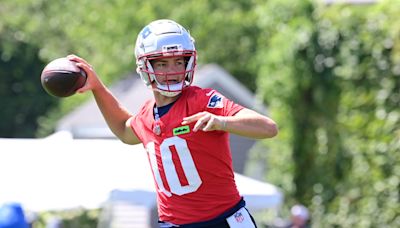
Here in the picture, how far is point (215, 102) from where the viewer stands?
226 inches

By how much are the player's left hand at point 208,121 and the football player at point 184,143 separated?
0.63ft

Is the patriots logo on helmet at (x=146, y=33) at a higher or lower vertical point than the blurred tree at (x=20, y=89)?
higher

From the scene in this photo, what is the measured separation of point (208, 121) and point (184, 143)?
397mm

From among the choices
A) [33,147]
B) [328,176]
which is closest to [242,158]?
[328,176]

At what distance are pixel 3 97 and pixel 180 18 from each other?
11752mm

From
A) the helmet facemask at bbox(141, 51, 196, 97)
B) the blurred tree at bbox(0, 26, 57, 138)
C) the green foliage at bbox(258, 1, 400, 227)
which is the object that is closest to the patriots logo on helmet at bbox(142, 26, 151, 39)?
the helmet facemask at bbox(141, 51, 196, 97)

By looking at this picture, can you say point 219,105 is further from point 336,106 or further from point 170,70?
point 336,106

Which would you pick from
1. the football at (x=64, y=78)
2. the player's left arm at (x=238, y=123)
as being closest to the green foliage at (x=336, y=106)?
the football at (x=64, y=78)

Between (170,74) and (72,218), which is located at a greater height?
(170,74)

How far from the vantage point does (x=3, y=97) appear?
41781mm

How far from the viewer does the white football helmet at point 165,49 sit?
5781 mm

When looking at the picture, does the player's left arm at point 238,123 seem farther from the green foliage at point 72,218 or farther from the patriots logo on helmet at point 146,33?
the green foliage at point 72,218

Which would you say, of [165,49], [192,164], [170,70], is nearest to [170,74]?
[170,70]

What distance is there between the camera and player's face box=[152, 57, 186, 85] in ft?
19.1
